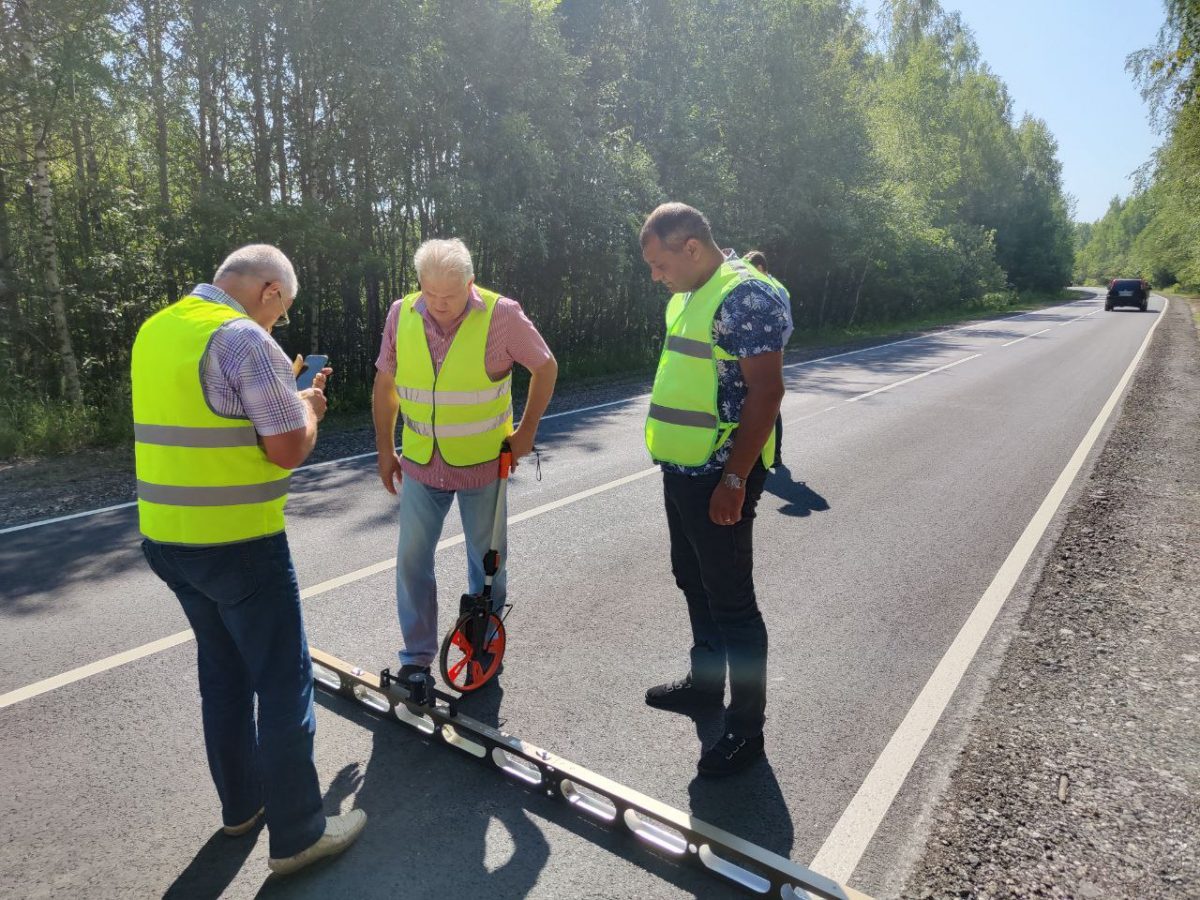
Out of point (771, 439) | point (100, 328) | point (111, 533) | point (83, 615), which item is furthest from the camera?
point (100, 328)

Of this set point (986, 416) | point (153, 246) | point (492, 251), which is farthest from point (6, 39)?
point (986, 416)

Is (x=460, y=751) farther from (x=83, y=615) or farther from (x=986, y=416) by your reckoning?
(x=986, y=416)

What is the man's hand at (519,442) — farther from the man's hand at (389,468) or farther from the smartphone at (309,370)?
the smartphone at (309,370)

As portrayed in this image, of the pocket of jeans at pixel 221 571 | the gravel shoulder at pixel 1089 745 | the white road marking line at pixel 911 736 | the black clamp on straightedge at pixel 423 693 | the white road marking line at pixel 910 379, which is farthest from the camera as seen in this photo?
the white road marking line at pixel 910 379

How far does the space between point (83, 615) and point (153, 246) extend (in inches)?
287

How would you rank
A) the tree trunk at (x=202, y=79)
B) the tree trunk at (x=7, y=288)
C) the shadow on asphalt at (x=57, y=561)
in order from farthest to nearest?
the tree trunk at (x=202, y=79)
the tree trunk at (x=7, y=288)
the shadow on asphalt at (x=57, y=561)

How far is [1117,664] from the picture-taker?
13.4ft

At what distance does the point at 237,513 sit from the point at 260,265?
2.48ft

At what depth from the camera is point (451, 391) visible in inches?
135

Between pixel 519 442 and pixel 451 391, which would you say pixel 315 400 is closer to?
pixel 451 391

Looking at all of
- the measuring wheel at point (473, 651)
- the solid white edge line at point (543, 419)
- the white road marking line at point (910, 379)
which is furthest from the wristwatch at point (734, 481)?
the white road marking line at point (910, 379)

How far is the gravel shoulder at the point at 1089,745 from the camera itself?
8.55 feet

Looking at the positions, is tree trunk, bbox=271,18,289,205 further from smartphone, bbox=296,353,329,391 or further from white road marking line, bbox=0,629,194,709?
smartphone, bbox=296,353,329,391

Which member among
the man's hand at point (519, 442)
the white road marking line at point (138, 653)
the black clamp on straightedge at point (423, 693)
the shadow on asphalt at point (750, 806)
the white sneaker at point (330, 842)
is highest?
the man's hand at point (519, 442)
